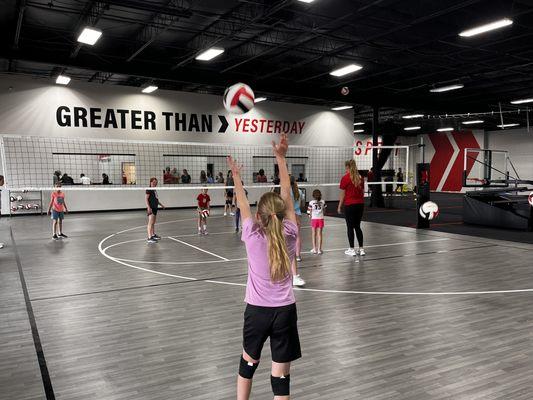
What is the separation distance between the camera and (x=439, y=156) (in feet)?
106

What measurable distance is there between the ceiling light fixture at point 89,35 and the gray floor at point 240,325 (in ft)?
17.9

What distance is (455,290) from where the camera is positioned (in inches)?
229

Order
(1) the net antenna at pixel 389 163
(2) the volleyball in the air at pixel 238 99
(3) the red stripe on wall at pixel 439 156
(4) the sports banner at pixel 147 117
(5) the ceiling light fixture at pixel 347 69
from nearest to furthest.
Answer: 1. (2) the volleyball in the air at pixel 238 99
2. (5) the ceiling light fixture at pixel 347 69
3. (4) the sports banner at pixel 147 117
4. (1) the net antenna at pixel 389 163
5. (3) the red stripe on wall at pixel 439 156

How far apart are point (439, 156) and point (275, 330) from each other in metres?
33.2

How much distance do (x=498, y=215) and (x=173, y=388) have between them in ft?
37.8

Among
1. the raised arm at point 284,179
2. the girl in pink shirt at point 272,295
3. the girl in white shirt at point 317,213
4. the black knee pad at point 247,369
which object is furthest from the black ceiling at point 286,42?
the black knee pad at point 247,369

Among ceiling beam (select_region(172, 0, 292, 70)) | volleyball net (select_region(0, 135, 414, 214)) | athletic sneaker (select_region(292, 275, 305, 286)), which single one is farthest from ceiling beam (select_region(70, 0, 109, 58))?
athletic sneaker (select_region(292, 275, 305, 286))

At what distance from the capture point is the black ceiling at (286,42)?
10109mm

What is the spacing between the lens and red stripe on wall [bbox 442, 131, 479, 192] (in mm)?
30453

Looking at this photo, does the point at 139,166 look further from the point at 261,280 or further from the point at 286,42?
the point at 261,280

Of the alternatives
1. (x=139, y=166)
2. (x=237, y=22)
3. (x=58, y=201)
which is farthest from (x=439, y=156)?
(x=58, y=201)

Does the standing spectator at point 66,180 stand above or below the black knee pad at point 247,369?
above

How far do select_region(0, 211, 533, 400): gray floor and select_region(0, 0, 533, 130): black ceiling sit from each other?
580cm

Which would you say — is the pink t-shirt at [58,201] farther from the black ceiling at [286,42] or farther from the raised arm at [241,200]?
the raised arm at [241,200]
